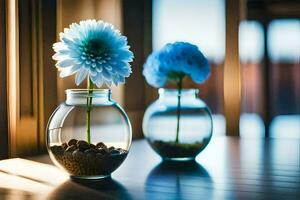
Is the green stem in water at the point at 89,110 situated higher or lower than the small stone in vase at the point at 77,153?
higher

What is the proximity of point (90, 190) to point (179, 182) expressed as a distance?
0.19 metres

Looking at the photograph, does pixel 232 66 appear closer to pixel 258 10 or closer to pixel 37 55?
pixel 37 55

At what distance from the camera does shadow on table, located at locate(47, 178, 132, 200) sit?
2.66 ft

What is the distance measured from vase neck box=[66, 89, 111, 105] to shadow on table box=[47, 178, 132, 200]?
17cm

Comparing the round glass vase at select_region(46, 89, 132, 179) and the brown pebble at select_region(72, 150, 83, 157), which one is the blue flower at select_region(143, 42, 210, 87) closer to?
the round glass vase at select_region(46, 89, 132, 179)

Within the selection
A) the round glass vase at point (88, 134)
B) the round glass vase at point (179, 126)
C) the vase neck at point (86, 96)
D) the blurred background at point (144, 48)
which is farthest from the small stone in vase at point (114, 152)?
the blurred background at point (144, 48)

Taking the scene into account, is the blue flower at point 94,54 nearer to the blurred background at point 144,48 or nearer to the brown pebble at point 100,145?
the brown pebble at point 100,145

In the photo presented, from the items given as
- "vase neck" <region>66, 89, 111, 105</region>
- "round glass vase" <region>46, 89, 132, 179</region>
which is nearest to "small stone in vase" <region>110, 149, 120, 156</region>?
"round glass vase" <region>46, 89, 132, 179</region>

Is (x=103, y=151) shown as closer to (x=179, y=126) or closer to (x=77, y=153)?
(x=77, y=153)

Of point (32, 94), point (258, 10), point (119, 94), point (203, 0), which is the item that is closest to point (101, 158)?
point (32, 94)

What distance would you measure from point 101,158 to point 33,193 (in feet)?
0.50

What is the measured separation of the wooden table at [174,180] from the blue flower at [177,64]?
0.22 m

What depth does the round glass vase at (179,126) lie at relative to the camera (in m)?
→ 1.17

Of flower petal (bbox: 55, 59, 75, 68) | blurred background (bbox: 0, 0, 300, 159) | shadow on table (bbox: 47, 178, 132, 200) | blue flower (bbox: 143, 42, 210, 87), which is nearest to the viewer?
shadow on table (bbox: 47, 178, 132, 200)
